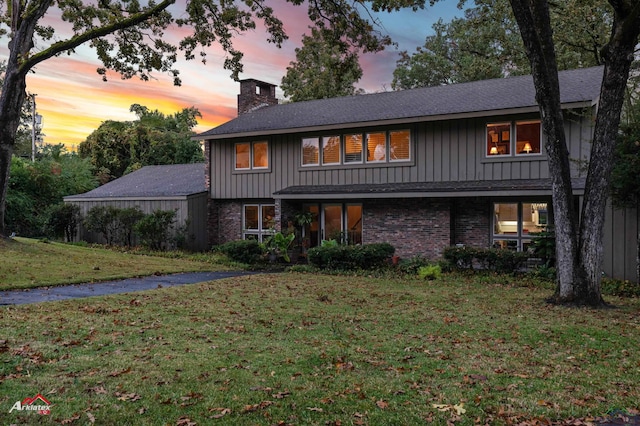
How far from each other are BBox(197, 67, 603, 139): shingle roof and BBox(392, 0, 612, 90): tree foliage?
5.41 ft

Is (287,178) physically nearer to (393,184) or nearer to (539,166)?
(393,184)

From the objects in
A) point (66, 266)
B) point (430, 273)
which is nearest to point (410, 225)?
point (430, 273)

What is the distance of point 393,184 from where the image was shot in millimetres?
17406

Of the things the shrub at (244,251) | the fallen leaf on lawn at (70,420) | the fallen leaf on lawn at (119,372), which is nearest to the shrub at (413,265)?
the shrub at (244,251)

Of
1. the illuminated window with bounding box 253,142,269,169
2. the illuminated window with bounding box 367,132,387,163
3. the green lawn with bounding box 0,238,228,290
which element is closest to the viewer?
the green lawn with bounding box 0,238,228,290

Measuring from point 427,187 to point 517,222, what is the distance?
284cm

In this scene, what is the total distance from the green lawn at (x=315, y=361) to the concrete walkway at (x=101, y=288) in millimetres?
1062

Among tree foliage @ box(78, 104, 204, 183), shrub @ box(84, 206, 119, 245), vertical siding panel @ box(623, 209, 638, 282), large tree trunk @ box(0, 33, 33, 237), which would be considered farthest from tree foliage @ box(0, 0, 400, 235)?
tree foliage @ box(78, 104, 204, 183)

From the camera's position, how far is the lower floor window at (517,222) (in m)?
15.4

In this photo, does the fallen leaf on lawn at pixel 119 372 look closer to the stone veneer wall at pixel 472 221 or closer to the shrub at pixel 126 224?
the stone veneer wall at pixel 472 221

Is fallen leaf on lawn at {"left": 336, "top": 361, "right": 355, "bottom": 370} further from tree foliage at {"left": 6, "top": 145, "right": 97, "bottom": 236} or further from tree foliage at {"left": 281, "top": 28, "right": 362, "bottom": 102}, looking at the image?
tree foliage at {"left": 281, "top": 28, "right": 362, "bottom": 102}

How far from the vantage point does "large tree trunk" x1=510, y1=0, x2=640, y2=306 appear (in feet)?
30.3

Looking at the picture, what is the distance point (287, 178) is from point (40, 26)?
33.1 feet

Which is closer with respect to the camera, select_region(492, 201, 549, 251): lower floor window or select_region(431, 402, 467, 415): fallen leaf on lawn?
select_region(431, 402, 467, 415): fallen leaf on lawn
